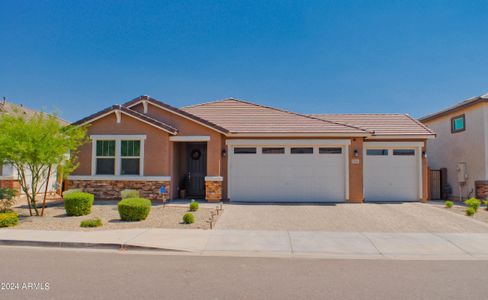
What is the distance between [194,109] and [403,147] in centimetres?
1087

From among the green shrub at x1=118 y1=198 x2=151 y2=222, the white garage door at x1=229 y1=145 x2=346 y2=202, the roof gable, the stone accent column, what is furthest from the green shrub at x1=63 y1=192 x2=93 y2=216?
the white garage door at x1=229 y1=145 x2=346 y2=202

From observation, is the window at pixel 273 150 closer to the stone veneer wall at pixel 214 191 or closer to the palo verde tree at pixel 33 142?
the stone veneer wall at pixel 214 191

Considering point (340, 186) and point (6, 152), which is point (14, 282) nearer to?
point (6, 152)

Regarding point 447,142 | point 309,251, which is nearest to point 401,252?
point 309,251

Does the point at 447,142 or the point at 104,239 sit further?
the point at 447,142

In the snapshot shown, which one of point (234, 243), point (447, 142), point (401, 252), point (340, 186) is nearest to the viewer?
point (401, 252)

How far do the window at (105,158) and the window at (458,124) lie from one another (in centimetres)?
1769

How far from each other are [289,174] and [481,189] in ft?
31.0

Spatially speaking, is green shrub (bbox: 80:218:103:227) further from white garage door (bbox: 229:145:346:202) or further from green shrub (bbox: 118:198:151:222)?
white garage door (bbox: 229:145:346:202)

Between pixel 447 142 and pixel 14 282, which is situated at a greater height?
pixel 447 142

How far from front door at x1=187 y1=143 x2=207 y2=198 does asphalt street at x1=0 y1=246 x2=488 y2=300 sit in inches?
371

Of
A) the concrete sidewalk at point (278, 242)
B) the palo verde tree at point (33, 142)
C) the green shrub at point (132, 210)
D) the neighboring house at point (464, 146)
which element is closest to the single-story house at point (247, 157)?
A: the neighboring house at point (464, 146)

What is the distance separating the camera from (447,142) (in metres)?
18.6

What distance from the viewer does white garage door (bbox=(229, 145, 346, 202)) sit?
15023 mm
